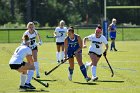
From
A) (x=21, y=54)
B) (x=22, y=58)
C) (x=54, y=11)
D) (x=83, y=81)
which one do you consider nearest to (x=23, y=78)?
(x=22, y=58)

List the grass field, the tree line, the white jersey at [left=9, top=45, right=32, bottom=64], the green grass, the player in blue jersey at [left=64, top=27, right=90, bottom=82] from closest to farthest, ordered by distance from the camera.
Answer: the white jersey at [left=9, top=45, right=32, bottom=64]
the grass field
the player in blue jersey at [left=64, top=27, right=90, bottom=82]
the green grass
the tree line

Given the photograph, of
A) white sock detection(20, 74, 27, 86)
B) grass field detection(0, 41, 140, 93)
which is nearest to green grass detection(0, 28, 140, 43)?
grass field detection(0, 41, 140, 93)

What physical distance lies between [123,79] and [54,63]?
6.98 metres

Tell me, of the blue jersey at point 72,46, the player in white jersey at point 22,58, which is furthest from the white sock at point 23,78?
the blue jersey at point 72,46

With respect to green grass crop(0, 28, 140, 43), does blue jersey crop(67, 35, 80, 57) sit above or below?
above

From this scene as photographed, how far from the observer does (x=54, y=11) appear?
84188 millimetres

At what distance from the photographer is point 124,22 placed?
69000mm

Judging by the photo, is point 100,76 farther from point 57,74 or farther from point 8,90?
point 8,90

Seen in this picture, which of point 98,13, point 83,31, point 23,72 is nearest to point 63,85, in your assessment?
point 23,72

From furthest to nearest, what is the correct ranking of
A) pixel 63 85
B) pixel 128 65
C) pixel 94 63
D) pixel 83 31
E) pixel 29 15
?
pixel 29 15 < pixel 83 31 < pixel 128 65 < pixel 94 63 < pixel 63 85

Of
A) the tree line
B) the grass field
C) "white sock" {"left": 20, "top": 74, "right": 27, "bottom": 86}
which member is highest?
"white sock" {"left": 20, "top": 74, "right": 27, "bottom": 86}

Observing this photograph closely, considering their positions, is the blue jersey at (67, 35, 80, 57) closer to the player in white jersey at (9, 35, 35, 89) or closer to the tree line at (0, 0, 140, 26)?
the player in white jersey at (9, 35, 35, 89)

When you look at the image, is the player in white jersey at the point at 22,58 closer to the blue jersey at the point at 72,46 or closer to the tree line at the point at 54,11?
the blue jersey at the point at 72,46

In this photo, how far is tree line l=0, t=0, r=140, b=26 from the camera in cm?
8194
